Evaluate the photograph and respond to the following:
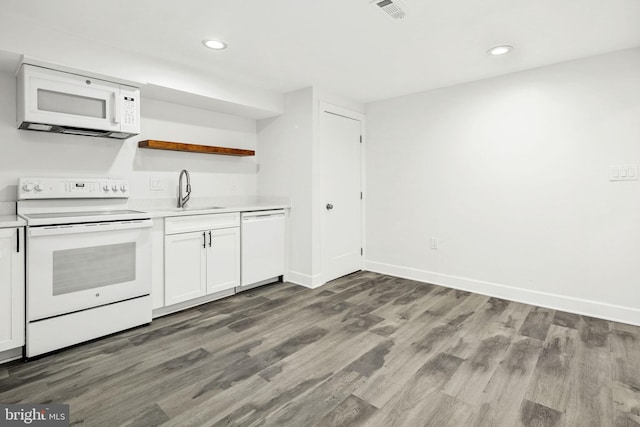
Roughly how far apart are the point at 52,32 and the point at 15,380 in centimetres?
226

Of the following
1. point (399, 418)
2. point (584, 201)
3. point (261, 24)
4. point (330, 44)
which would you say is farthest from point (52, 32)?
point (584, 201)

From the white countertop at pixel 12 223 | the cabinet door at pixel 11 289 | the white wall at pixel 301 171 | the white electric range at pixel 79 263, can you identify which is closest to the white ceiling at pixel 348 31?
the white wall at pixel 301 171

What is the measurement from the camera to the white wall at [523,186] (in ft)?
9.32

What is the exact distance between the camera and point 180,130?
3.53 m

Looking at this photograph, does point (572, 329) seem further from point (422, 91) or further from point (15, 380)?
point (15, 380)

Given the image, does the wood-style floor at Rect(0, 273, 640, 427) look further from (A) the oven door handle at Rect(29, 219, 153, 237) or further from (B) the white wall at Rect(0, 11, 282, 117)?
(B) the white wall at Rect(0, 11, 282, 117)

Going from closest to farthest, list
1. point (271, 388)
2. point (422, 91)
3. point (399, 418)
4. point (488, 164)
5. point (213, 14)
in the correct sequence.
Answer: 1. point (399, 418)
2. point (271, 388)
3. point (213, 14)
4. point (488, 164)
5. point (422, 91)

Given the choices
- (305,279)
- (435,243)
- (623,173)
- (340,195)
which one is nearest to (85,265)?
(305,279)

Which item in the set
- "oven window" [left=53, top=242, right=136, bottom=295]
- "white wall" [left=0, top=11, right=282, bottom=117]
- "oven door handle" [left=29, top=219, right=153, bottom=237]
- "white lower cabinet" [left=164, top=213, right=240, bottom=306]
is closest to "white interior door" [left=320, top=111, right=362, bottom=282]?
"white wall" [left=0, top=11, right=282, bottom=117]

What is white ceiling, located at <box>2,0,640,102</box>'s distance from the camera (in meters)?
2.12

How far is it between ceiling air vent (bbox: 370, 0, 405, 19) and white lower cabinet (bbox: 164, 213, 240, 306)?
220cm

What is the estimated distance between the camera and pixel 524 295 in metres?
3.31

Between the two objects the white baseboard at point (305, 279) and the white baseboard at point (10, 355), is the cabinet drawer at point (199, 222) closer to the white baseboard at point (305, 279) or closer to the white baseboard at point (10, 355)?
the white baseboard at point (305, 279)

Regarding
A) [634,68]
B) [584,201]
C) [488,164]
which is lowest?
[584,201]
